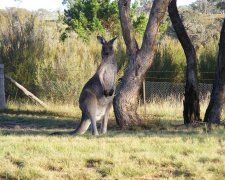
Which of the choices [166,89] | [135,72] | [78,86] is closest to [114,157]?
[135,72]

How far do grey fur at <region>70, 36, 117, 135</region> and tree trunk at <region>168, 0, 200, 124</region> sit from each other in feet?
8.58

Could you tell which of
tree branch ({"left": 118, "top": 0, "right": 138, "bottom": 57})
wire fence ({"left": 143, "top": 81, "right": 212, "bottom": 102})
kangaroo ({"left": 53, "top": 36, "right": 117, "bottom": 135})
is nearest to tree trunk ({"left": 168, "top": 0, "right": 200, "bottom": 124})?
tree branch ({"left": 118, "top": 0, "right": 138, "bottom": 57})

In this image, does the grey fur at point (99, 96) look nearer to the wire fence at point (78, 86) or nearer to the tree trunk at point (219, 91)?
the tree trunk at point (219, 91)

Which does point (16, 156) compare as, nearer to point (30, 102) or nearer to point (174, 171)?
point (174, 171)

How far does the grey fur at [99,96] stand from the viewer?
387 inches

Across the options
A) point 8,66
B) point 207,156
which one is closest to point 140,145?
point 207,156

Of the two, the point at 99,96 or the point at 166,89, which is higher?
the point at 99,96

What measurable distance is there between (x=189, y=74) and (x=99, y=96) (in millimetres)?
3326

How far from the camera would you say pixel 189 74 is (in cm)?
1258

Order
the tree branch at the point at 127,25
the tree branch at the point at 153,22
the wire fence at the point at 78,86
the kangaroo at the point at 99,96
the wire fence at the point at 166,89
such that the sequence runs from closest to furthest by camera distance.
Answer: the kangaroo at the point at 99,96 → the tree branch at the point at 153,22 → the tree branch at the point at 127,25 → the wire fence at the point at 78,86 → the wire fence at the point at 166,89

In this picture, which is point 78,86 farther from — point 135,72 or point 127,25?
point 135,72

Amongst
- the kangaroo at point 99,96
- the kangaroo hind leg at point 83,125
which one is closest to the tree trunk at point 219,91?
the kangaroo at point 99,96

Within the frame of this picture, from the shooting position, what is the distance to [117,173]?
7020mm

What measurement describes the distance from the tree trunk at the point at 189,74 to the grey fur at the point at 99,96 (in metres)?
2.62
